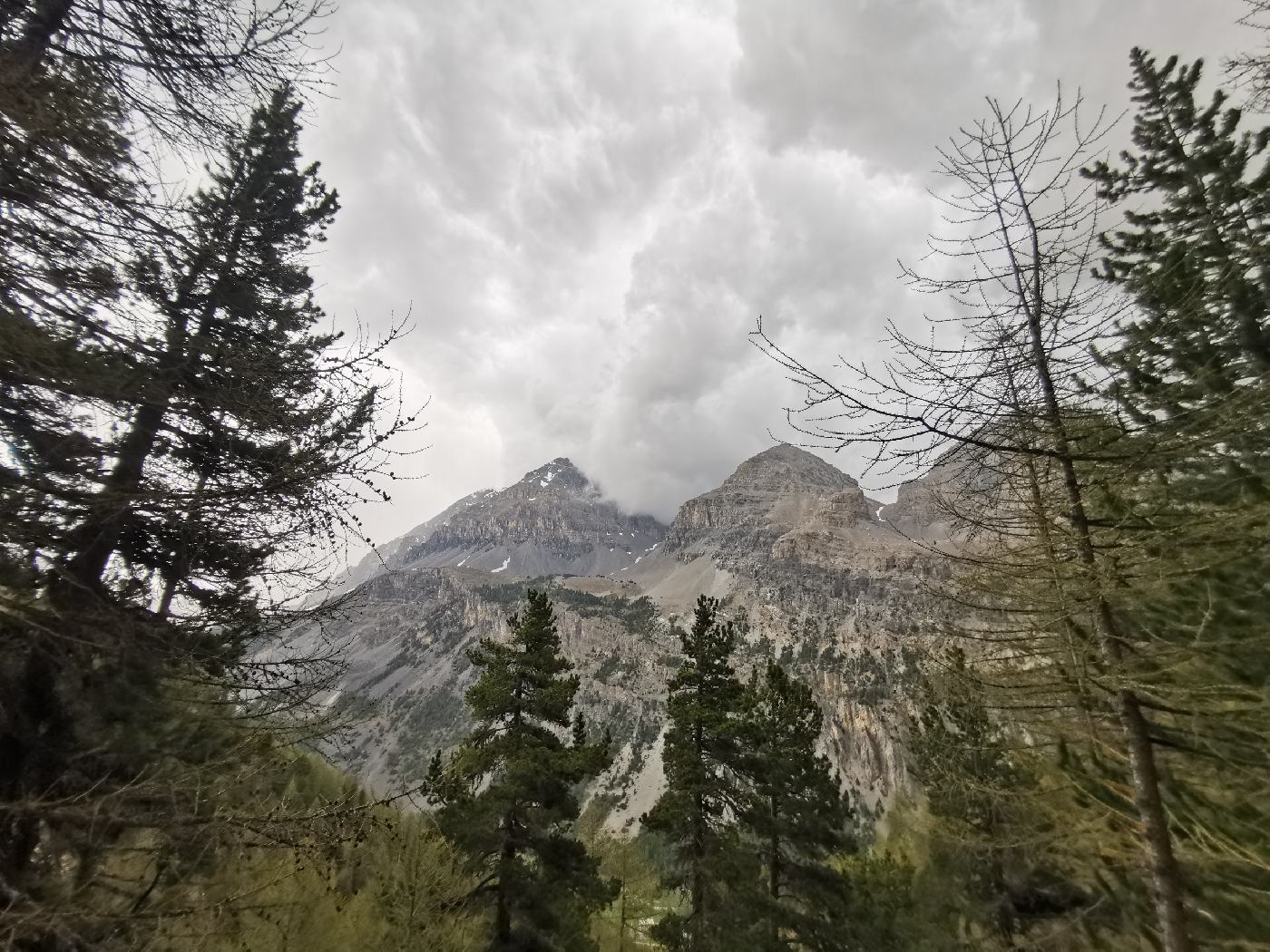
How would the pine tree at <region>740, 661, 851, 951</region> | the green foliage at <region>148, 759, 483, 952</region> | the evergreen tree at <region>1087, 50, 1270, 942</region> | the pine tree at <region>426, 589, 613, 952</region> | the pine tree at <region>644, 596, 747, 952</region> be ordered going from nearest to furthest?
1. the evergreen tree at <region>1087, 50, 1270, 942</region>
2. the green foliage at <region>148, 759, 483, 952</region>
3. the pine tree at <region>426, 589, 613, 952</region>
4. the pine tree at <region>644, 596, 747, 952</region>
5. the pine tree at <region>740, 661, 851, 951</region>

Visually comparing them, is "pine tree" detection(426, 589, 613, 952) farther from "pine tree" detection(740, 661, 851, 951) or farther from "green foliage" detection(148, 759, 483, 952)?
"pine tree" detection(740, 661, 851, 951)

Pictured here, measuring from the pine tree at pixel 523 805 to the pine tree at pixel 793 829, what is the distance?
4.33m

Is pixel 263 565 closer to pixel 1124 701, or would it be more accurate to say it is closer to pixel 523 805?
pixel 1124 701

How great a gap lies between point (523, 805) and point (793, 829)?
7.82 m

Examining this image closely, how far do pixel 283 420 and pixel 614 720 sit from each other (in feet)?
625

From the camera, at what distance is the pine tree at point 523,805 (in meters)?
14.2

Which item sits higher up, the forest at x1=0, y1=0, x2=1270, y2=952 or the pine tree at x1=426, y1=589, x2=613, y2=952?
the forest at x1=0, y1=0, x2=1270, y2=952

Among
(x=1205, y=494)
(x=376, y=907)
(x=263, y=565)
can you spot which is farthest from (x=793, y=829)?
(x=263, y=565)

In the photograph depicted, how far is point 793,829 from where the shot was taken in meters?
16.4

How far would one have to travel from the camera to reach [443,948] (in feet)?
38.7

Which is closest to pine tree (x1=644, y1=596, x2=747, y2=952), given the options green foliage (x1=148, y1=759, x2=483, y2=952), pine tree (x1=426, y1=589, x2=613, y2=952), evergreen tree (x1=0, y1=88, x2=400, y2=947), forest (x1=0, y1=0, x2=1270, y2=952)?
pine tree (x1=426, y1=589, x2=613, y2=952)

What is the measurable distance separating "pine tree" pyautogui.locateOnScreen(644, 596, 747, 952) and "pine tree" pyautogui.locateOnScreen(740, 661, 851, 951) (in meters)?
0.68

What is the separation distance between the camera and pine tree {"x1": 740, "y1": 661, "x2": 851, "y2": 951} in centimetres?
1545

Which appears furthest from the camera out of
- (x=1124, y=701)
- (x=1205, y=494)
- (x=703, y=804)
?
(x=703, y=804)
